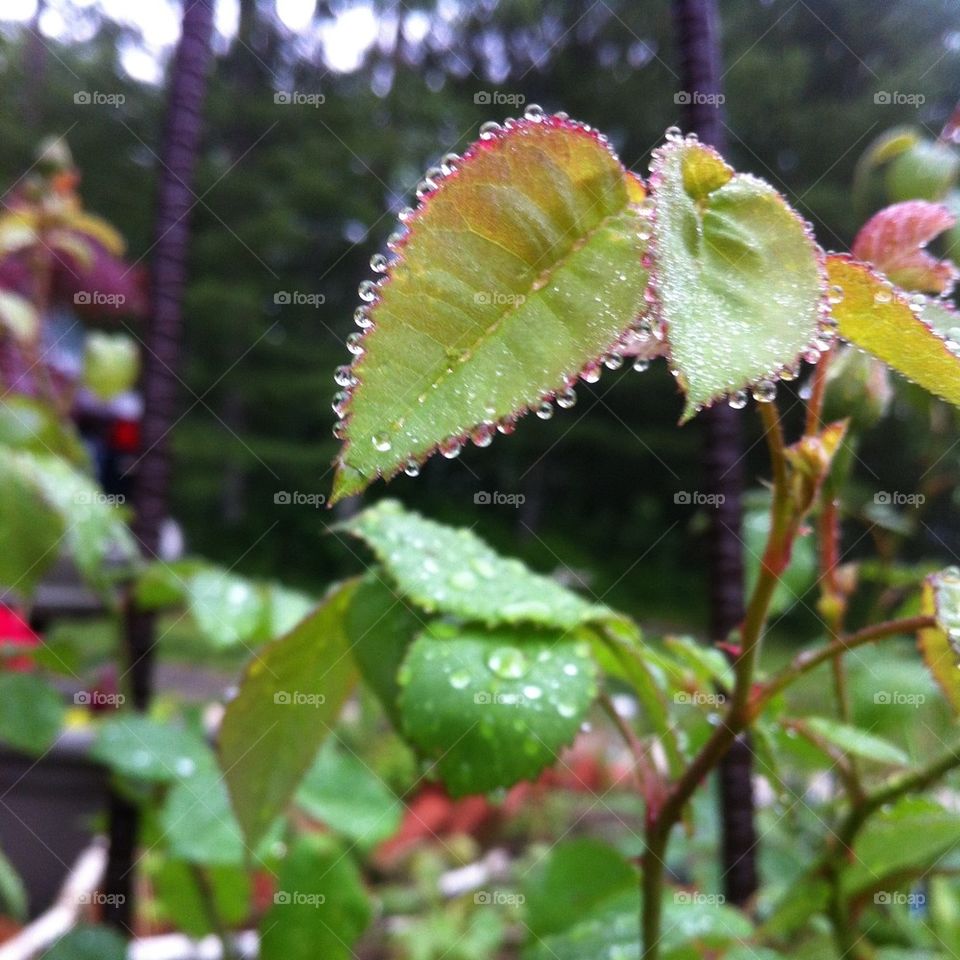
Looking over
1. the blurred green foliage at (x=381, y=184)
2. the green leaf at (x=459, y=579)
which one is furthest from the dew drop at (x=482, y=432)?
the blurred green foliage at (x=381, y=184)

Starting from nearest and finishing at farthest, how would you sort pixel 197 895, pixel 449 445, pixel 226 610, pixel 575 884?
pixel 449 445 → pixel 575 884 → pixel 226 610 → pixel 197 895

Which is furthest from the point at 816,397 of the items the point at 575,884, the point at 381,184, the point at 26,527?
the point at 381,184

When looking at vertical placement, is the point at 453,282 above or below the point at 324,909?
above

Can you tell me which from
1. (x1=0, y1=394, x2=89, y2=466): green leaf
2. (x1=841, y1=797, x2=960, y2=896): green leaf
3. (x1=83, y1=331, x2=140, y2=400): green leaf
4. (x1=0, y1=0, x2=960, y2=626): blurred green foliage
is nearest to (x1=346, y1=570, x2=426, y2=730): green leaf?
(x1=841, y1=797, x2=960, y2=896): green leaf

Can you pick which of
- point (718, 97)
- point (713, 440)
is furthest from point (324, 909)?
point (718, 97)

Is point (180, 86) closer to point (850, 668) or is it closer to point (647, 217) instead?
point (647, 217)

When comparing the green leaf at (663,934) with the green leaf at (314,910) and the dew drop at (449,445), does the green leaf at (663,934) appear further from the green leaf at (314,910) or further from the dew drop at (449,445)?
the dew drop at (449,445)

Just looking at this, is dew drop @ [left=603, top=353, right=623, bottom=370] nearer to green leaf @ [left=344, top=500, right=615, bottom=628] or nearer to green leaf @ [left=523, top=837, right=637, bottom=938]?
green leaf @ [left=344, top=500, right=615, bottom=628]

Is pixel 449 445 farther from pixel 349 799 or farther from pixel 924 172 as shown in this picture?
pixel 349 799
